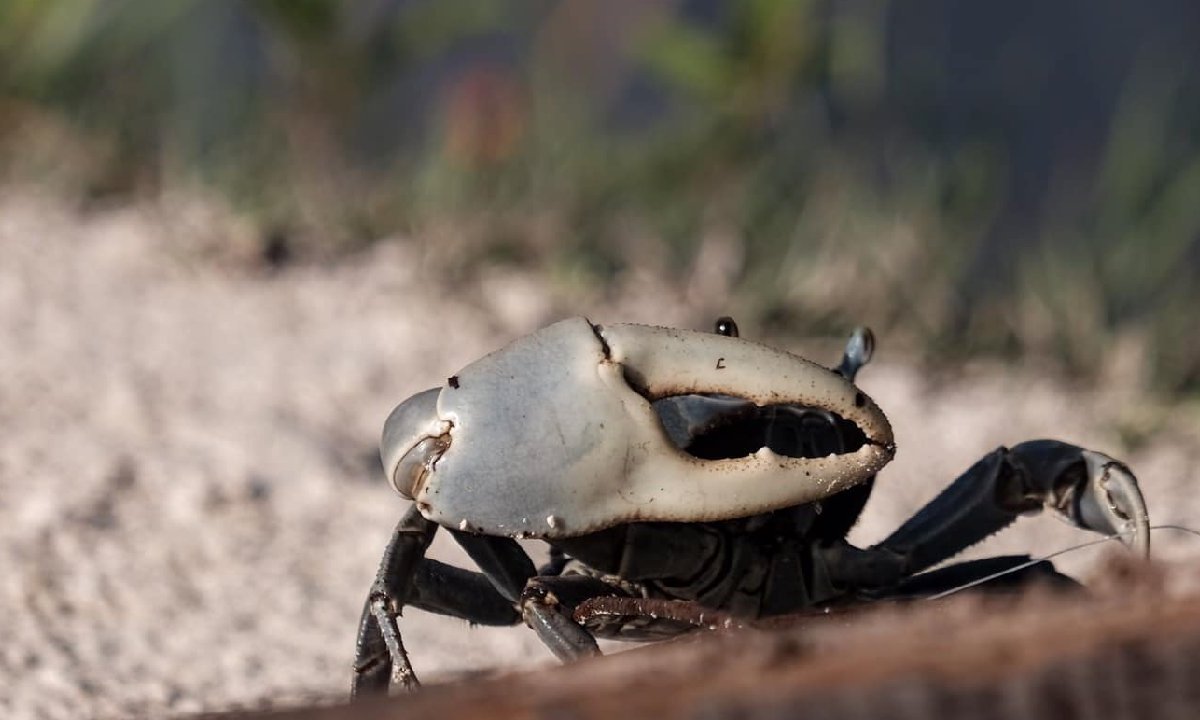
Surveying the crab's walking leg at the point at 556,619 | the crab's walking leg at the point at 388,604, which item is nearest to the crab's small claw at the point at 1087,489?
the crab's walking leg at the point at 556,619

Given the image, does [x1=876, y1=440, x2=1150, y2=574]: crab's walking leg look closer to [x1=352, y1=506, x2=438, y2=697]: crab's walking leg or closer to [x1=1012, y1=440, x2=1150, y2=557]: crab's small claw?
[x1=1012, y1=440, x2=1150, y2=557]: crab's small claw

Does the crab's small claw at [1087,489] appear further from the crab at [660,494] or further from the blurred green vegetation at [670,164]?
the blurred green vegetation at [670,164]

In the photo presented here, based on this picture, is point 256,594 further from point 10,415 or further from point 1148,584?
point 1148,584

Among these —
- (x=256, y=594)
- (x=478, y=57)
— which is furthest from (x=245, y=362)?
(x=478, y=57)

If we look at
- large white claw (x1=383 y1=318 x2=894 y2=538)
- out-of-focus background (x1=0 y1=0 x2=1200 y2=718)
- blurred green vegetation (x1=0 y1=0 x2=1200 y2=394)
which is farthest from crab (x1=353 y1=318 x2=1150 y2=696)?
blurred green vegetation (x1=0 y1=0 x2=1200 y2=394)

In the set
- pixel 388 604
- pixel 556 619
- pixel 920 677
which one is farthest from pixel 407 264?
pixel 920 677

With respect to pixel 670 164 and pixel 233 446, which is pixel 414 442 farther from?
pixel 670 164
